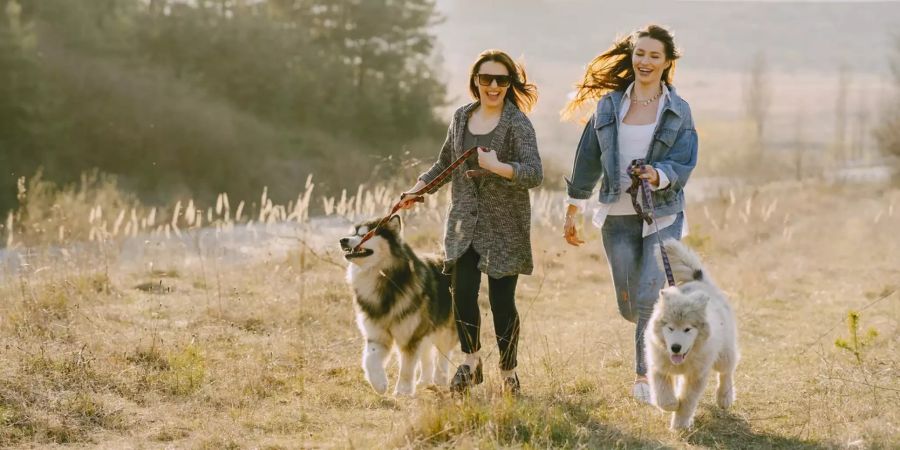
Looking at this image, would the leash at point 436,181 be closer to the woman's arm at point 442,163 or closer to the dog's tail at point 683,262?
the woman's arm at point 442,163

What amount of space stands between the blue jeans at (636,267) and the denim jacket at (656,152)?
0.16 meters

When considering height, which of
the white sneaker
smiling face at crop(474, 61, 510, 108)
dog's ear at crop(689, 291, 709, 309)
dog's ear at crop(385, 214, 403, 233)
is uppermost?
smiling face at crop(474, 61, 510, 108)

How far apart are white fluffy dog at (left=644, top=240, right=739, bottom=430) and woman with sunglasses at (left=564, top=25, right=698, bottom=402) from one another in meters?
0.25

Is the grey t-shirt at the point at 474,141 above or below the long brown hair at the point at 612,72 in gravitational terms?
below

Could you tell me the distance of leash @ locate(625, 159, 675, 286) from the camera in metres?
4.79

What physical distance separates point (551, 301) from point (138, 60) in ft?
64.5

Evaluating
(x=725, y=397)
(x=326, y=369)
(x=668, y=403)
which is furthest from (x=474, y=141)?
(x=326, y=369)

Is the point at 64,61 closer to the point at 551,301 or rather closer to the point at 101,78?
the point at 101,78

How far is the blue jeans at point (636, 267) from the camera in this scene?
5.07m

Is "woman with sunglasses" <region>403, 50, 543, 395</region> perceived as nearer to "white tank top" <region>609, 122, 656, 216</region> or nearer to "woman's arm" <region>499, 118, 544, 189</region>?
"woman's arm" <region>499, 118, 544, 189</region>

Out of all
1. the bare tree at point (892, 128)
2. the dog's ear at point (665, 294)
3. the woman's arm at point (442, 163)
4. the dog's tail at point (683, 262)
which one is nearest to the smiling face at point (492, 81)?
the woman's arm at point (442, 163)

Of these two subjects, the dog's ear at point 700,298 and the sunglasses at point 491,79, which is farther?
the sunglasses at point 491,79

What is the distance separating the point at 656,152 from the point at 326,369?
2985mm

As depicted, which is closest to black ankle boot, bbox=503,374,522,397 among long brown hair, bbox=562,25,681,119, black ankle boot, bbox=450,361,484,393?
black ankle boot, bbox=450,361,484,393
